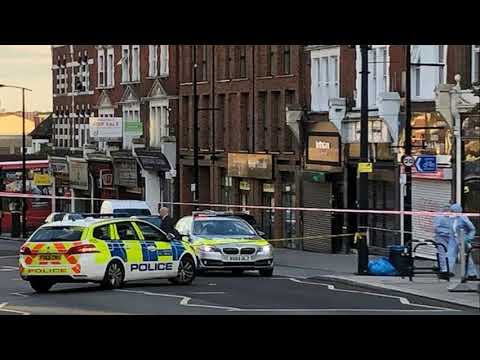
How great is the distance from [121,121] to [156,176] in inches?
Result: 138

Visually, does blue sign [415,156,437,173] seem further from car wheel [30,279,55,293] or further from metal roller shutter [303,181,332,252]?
car wheel [30,279,55,293]

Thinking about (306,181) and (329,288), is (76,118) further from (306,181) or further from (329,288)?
(329,288)

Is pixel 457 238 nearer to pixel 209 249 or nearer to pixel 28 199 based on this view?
pixel 209 249

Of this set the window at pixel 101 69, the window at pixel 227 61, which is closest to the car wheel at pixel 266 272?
the window at pixel 227 61

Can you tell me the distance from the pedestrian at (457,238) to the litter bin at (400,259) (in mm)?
1221

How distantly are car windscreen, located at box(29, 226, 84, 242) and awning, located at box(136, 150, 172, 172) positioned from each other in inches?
1103

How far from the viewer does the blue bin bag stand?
24589mm

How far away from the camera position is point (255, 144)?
42125 mm

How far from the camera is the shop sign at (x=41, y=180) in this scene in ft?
182
